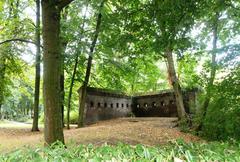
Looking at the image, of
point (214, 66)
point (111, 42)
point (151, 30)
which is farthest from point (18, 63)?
point (214, 66)

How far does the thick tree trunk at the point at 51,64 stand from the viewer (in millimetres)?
6039

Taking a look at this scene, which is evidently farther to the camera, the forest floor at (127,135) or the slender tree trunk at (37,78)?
the slender tree trunk at (37,78)

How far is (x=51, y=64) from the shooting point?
6.07 meters

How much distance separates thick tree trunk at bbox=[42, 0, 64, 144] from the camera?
6.04 m

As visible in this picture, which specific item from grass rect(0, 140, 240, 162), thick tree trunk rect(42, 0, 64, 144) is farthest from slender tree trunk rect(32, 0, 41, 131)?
grass rect(0, 140, 240, 162)

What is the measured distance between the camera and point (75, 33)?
12.7 meters

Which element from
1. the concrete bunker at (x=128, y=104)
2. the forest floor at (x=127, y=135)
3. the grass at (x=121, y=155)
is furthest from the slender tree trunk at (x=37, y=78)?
the grass at (x=121, y=155)

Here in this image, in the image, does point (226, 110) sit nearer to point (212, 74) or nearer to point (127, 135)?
point (212, 74)

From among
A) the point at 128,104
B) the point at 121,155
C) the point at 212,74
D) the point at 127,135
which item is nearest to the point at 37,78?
the point at 128,104

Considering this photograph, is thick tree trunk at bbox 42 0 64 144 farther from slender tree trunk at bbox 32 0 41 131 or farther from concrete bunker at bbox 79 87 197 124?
concrete bunker at bbox 79 87 197 124

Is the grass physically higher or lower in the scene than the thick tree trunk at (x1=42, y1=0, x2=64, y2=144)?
lower

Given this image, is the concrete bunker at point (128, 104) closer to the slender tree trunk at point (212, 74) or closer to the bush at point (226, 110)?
the slender tree trunk at point (212, 74)

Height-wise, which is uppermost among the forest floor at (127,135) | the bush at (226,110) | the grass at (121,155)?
the bush at (226,110)

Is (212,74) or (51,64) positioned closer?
(51,64)
